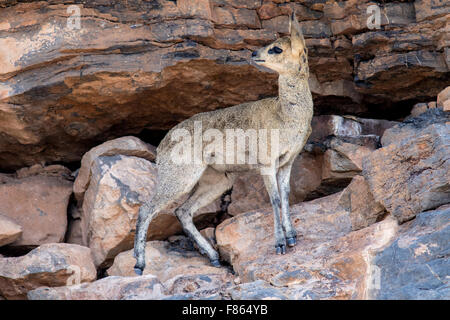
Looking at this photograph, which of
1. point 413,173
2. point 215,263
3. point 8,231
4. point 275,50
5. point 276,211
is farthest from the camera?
point 8,231

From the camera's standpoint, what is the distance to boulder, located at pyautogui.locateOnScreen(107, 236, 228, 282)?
7598 millimetres

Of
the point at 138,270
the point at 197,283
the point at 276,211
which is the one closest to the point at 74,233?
the point at 138,270

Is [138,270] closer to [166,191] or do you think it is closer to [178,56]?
[166,191]

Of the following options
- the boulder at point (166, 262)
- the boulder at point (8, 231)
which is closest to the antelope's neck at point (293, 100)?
the boulder at point (166, 262)

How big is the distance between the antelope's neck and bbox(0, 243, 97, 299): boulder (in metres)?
3.18

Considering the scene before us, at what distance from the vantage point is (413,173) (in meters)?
6.23

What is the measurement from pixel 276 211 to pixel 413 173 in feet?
6.04

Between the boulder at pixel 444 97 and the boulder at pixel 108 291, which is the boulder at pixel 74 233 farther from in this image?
the boulder at pixel 444 97

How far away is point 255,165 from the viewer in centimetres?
782

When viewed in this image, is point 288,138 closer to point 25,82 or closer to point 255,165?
point 255,165

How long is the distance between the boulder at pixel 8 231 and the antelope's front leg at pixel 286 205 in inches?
140

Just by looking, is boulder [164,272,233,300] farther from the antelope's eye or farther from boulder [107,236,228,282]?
the antelope's eye

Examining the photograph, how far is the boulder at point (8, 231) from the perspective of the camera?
800 centimetres

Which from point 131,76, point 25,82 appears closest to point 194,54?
point 131,76
